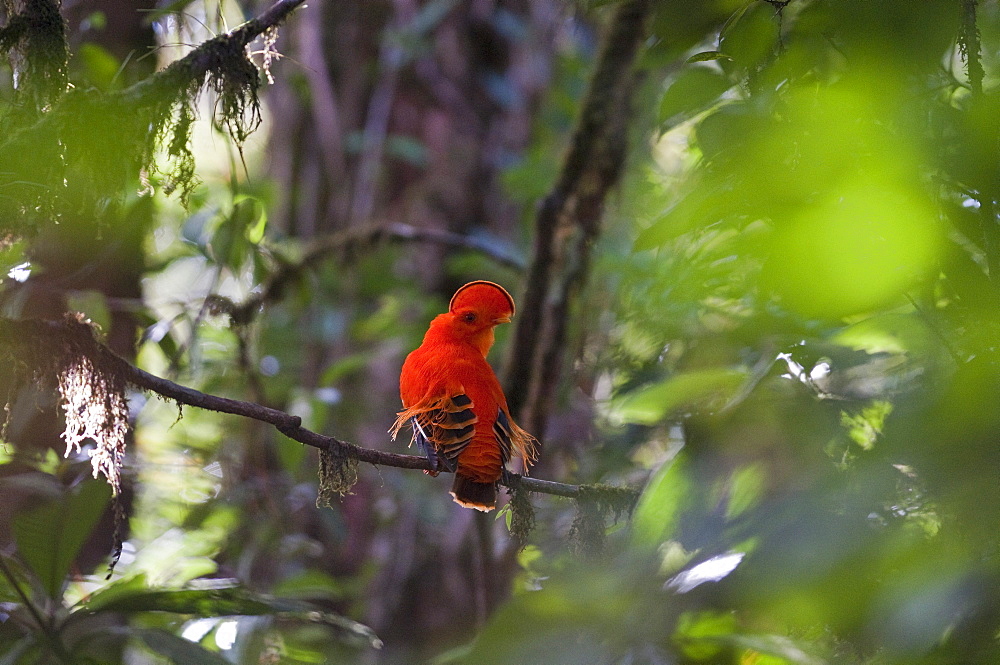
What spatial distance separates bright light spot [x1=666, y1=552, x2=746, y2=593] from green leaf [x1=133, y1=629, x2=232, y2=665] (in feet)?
4.22

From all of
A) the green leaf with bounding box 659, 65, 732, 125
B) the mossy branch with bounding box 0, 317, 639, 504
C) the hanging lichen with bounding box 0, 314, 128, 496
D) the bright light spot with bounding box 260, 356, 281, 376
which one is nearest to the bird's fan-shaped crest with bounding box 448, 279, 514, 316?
the mossy branch with bounding box 0, 317, 639, 504

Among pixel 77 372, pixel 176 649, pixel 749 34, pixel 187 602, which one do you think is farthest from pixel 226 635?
pixel 749 34

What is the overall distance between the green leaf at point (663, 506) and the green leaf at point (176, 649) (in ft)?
3.99

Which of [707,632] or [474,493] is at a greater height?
[474,493]

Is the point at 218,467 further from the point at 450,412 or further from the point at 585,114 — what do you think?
the point at 585,114

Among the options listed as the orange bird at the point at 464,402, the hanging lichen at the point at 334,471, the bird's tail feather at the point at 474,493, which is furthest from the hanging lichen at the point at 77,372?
the bird's tail feather at the point at 474,493

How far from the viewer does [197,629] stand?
2.27m

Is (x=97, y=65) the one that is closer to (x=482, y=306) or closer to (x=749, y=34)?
(x=482, y=306)

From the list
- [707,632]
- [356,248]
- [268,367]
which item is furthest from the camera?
[356,248]

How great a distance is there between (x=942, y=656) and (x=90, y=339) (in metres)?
1.53

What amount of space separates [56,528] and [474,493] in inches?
40.5

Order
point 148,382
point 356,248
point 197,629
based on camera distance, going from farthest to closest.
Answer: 1. point 356,248
2. point 197,629
3. point 148,382

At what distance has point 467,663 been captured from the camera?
36.8 inches

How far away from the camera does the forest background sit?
0.83 meters
